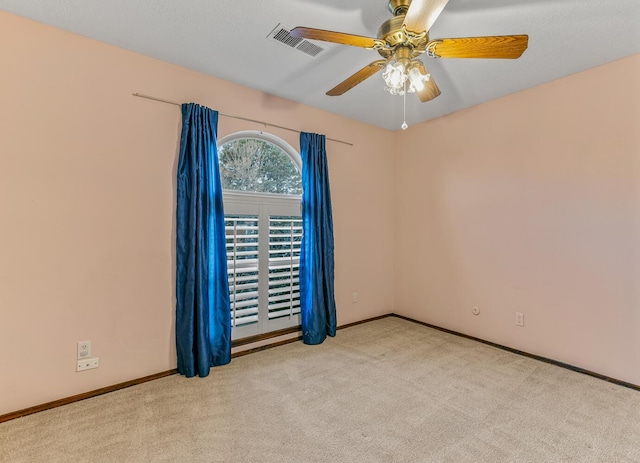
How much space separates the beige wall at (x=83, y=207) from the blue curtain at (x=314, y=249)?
944mm

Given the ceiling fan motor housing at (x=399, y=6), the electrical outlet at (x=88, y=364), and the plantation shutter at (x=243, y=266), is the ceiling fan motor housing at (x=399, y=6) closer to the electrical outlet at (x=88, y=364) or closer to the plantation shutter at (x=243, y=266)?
the plantation shutter at (x=243, y=266)

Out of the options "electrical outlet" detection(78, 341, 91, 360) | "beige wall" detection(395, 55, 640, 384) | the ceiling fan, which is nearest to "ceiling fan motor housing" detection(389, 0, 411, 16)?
the ceiling fan

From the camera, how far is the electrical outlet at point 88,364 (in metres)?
2.17

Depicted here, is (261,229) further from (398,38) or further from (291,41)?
(398,38)

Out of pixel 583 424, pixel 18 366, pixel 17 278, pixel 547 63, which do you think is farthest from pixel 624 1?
pixel 18 366

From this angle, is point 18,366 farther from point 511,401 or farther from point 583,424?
point 583,424

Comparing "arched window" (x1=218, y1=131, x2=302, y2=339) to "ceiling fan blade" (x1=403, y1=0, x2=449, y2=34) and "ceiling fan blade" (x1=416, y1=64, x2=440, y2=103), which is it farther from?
"ceiling fan blade" (x1=403, y1=0, x2=449, y2=34)

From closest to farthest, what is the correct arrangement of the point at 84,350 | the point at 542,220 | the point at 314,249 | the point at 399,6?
the point at 399,6, the point at 84,350, the point at 542,220, the point at 314,249

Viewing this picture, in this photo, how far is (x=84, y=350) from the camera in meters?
2.19

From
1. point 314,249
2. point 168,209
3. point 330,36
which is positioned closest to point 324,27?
point 330,36

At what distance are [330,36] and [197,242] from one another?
1.76m

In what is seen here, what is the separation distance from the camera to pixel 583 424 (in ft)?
6.28

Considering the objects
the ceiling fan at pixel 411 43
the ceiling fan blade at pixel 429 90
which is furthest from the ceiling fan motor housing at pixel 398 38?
the ceiling fan blade at pixel 429 90

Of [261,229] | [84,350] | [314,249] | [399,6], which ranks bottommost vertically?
[84,350]
